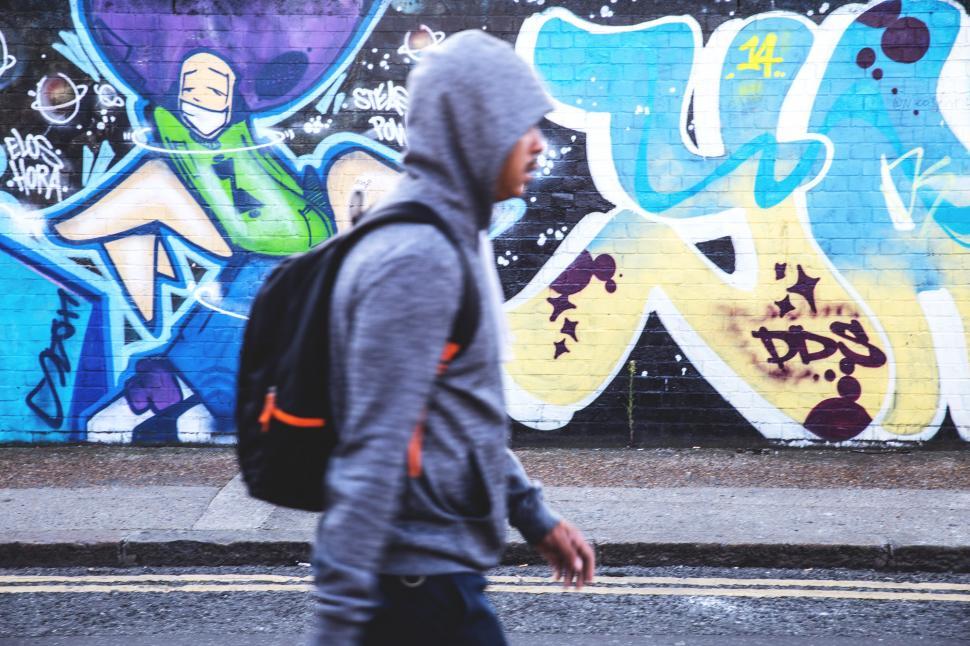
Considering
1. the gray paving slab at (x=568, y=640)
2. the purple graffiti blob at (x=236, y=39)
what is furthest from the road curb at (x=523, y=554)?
the purple graffiti blob at (x=236, y=39)

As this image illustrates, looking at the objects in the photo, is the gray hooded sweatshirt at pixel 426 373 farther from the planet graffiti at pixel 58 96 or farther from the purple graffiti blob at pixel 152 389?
the planet graffiti at pixel 58 96

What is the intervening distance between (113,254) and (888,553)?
587 centimetres

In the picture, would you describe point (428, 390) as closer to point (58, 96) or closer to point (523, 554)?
point (523, 554)

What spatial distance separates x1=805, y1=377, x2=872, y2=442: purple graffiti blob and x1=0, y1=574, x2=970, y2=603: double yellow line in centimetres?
280

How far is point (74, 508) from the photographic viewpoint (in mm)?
6898

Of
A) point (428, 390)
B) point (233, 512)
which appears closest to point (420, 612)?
point (428, 390)

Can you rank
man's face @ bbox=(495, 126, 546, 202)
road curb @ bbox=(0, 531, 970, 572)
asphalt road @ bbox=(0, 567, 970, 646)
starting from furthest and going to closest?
road curb @ bbox=(0, 531, 970, 572) → asphalt road @ bbox=(0, 567, 970, 646) → man's face @ bbox=(495, 126, 546, 202)

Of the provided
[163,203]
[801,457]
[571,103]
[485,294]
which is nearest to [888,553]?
[801,457]

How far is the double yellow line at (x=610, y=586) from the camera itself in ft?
18.3

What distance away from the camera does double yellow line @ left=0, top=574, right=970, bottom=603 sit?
557 centimetres

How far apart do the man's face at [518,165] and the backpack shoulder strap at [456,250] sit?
0.65 ft

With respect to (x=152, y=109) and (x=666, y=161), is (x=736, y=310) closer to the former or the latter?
(x=666, y=161)

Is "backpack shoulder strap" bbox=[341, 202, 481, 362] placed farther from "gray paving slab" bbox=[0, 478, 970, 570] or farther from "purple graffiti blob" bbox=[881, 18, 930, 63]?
"purple graffiti blob" bbox=[881, 18, 930, 63]

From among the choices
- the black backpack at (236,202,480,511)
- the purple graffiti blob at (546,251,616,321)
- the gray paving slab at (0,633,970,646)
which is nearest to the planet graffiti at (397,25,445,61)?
the purple graffiti blob at (546,251,616,321)
